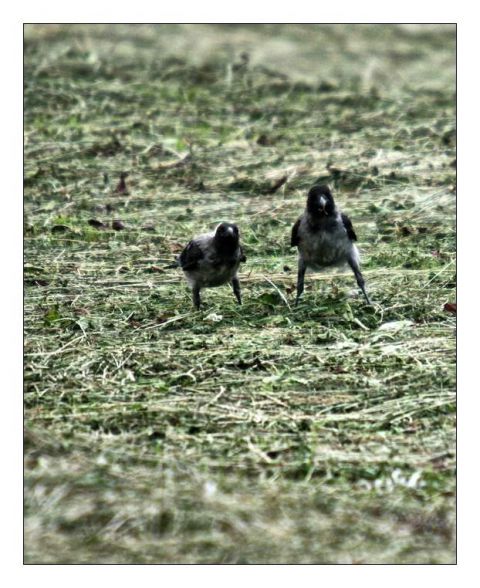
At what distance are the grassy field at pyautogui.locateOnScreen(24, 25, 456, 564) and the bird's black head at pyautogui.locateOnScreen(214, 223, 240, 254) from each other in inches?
21.5

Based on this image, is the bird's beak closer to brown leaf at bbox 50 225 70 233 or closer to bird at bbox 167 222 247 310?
bird at bbox 167 222 247 310

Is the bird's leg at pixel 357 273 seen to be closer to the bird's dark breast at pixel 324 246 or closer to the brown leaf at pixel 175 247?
the bird's dark breast at pixel 324 246

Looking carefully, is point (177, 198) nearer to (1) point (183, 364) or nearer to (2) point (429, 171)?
(2) point (429, 171)

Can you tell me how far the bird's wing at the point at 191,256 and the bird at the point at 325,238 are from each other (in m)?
0.96

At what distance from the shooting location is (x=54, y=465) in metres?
6.72

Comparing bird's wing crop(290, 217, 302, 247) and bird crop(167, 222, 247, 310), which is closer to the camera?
bird crop(167, 222, 247, 310)

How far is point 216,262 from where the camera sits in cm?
983

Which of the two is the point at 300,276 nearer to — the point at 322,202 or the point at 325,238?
the point at 325,238

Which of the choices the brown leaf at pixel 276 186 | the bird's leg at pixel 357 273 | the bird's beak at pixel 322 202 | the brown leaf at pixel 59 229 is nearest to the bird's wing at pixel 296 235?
the bird's beak at pixel 322 202

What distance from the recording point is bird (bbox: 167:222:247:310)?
387 inches

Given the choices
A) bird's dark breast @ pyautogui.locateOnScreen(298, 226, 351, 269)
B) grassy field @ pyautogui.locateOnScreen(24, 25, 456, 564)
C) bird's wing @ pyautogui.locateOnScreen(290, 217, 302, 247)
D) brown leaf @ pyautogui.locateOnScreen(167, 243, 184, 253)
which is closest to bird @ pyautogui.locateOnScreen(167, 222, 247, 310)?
grassy field @ pyautogui.locateOnScreen(24, 25, 456, 564)

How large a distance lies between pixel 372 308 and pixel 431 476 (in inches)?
126

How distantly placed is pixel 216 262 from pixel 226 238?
0.24 m

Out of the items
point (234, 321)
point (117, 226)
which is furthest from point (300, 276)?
point (117, 226)
